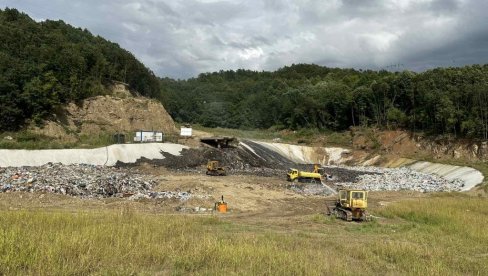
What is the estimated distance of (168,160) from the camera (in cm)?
4950

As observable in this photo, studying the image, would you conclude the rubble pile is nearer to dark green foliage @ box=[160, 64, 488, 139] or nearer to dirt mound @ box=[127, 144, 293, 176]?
dirt mound @ box=[127, 144, 293, 176]

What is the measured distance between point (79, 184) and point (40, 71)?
3069 cm

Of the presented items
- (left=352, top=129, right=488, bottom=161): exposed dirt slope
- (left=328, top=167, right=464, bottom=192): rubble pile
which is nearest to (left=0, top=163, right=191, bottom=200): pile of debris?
(left=328, top=167, right=464, bottom=192): rubble pile

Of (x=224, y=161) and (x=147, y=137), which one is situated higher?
(x=147, y=137)

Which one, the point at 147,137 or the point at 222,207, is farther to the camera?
the point at 147,137

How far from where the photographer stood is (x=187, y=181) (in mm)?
33625

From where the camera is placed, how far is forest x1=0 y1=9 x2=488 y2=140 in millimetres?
52594

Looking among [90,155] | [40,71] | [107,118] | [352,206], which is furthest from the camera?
[107,118]

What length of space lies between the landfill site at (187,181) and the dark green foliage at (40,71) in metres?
11.8

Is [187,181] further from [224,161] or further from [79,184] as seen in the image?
[224,161]

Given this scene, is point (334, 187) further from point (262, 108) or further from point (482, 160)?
point (262, 108)

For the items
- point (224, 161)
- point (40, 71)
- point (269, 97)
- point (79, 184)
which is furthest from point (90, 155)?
point (269, 97)

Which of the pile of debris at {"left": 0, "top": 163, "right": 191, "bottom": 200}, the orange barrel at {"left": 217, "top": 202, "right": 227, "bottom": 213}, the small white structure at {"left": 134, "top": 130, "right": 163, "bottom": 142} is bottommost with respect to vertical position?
the orange barrel at {"left": 217, "top": 202, "right": 227, "bottom": 213}

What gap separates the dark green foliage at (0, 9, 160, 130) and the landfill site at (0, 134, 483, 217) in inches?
463
